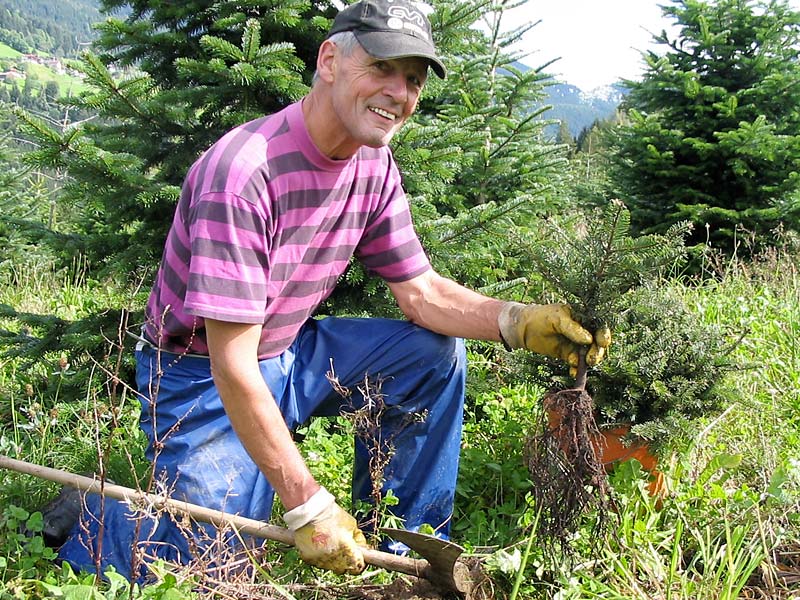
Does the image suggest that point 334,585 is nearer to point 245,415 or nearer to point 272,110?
point 245,415

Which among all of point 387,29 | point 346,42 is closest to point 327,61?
point 346,42

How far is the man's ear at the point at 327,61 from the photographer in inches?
84.6

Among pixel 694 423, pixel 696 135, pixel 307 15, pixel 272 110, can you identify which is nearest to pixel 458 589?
pixel 694 423

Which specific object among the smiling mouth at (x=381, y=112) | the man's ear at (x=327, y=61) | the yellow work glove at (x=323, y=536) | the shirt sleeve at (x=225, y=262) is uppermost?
the man's ear at (x=327, y=61)

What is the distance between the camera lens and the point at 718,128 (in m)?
6.88

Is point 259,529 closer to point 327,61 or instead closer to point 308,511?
point 308,511

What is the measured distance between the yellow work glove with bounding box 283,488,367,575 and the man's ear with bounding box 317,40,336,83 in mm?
1264

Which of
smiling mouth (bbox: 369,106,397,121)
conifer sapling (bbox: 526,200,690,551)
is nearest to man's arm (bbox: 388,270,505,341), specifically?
conifer sapling (bbox: 526,200,690,551)

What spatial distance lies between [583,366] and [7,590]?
6.45 ft

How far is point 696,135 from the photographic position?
22.8 ft

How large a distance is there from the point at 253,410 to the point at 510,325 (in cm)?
97

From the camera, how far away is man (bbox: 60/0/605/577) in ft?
6.44

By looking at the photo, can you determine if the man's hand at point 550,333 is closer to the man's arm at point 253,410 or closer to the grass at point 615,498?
the grass at point 615,498

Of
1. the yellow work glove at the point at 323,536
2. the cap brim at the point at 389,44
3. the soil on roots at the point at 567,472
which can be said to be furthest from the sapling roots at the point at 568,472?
the cap brim at the point at 389,44
